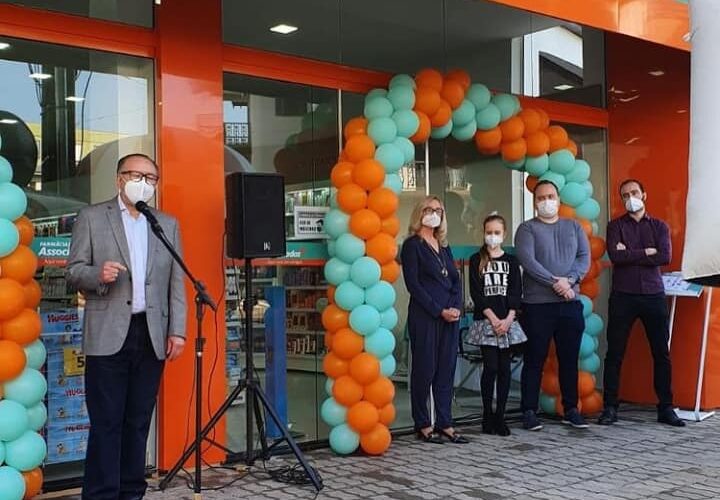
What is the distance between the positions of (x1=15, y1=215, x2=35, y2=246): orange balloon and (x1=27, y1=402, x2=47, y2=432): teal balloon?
0.92m

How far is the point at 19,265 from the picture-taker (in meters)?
4.57

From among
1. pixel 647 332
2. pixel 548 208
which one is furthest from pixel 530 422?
pixel 548 208

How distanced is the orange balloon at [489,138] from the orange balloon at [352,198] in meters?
1.50

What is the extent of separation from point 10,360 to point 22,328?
0.65 ft

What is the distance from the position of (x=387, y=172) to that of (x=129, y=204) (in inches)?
86.6

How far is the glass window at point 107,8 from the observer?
5273 mm

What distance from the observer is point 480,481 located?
532cm

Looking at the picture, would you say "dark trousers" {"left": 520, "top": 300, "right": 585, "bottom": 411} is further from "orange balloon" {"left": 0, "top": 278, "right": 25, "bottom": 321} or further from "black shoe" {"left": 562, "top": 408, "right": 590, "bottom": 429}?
"orange balloon" {"left": 0, "top": 278, "right": 25, "bottom": 321}

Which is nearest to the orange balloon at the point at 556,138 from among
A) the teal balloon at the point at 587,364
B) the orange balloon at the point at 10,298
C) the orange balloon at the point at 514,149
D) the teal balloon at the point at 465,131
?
the orange balloon at the point at 514,149

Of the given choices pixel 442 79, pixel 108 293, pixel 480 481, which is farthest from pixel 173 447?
pixel 442 79

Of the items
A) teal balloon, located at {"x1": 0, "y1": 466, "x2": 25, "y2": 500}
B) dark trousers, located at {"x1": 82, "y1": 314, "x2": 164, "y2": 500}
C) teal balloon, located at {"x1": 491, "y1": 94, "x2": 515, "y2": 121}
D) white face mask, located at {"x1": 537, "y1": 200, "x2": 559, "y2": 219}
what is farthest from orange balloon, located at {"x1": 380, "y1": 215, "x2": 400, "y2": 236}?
teal balloon, located at {"x1": 0, "y1": 466, "x2": 25, "y2": 500}

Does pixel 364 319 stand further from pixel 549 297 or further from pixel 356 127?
pixel 549 297

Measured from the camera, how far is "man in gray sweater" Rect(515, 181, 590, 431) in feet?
22.8

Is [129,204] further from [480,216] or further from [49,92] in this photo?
[480,216]
